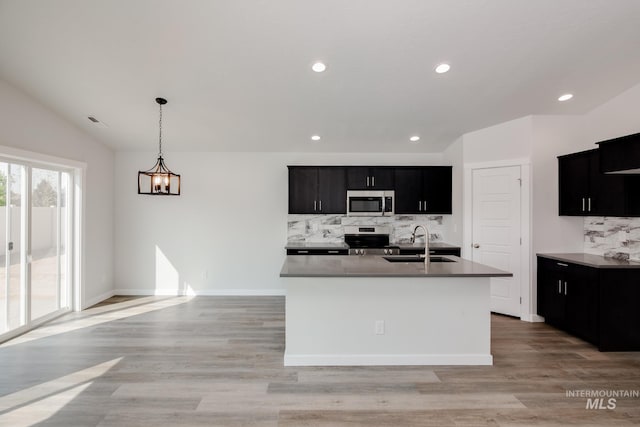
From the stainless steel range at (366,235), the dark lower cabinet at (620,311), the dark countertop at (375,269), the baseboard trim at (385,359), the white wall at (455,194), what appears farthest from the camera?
the stainless steel range at (366,235)

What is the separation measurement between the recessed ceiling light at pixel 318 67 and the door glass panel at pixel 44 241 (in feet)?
12.6

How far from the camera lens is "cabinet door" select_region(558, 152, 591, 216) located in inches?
155

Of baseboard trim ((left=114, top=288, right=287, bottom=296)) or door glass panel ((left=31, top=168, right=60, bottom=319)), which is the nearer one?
door glass panel ((left=31, top=168, right=60, bottom=319))

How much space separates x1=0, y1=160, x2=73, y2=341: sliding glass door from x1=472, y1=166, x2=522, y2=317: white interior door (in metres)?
6.11

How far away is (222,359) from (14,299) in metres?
2.82

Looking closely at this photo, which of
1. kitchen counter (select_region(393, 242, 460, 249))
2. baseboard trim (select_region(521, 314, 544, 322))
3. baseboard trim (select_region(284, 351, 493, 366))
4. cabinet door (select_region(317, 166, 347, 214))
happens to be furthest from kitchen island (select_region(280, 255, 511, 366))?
cabinet door (select_region(317, 166, 347, 214))

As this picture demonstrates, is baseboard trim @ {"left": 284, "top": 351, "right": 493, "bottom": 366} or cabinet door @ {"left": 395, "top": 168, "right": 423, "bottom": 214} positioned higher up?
cabinet door @ {"left": 395, "top": 168, "right": 423, "bottom": 214}

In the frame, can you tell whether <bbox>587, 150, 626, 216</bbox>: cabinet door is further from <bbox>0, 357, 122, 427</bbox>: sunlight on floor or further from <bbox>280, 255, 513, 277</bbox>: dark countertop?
<bbox>0, 357, 122, 427</bbox>: sunlight on floor

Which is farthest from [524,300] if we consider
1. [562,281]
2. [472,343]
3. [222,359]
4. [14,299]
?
[14,299]

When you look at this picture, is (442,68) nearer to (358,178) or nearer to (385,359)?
(358,178)

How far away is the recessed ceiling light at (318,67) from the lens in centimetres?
319

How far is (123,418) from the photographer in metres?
2.28

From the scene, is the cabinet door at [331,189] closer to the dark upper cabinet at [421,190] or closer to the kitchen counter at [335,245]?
the kitchen counter at [335,245]

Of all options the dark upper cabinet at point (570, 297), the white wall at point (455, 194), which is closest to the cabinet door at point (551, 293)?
the dark upper cabinet at point (570, 297)
